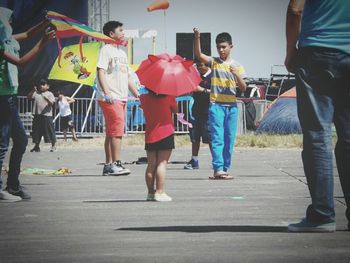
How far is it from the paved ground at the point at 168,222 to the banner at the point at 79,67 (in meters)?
12.6

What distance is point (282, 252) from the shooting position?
5.74m

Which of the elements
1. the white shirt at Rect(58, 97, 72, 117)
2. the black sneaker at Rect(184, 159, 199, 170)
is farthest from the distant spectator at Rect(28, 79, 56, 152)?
the black sneaker at Rect(184, 159, 199, 170)

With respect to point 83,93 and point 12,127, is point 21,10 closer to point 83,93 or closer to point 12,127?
point 83,93

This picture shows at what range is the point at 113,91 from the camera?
12562 millimetres

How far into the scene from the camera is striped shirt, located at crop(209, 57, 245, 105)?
1201cm

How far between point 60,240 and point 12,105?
110 inches

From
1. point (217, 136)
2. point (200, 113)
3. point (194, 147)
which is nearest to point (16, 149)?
point (217, 136)

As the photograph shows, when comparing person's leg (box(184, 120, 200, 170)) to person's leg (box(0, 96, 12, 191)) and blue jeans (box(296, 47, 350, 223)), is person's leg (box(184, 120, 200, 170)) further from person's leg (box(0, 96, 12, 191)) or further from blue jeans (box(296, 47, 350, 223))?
blue jeans (box(296, 47, 350, 223))

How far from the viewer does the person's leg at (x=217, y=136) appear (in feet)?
39.1

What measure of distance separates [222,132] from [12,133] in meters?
3.68

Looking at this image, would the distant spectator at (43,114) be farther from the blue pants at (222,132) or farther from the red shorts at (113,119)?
the blue pants at (222,132)

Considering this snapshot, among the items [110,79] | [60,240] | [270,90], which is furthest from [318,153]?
[270,90]

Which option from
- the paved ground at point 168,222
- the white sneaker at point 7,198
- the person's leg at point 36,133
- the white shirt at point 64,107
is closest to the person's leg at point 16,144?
the white sneaker at point 7,198

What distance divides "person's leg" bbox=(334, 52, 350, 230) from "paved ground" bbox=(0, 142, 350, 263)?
1.27 feet
